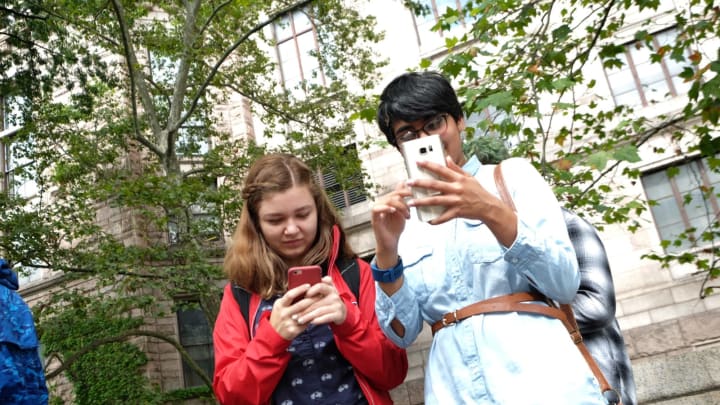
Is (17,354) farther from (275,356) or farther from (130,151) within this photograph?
(130,151)

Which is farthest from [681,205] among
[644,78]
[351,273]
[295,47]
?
[351,273]

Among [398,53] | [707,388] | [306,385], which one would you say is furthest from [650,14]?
[306,385]

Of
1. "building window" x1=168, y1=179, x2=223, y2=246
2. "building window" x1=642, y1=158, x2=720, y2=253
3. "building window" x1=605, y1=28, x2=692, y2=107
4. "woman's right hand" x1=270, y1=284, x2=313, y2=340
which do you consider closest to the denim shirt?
"woman's right hand" x1=270, y1=284, x2=313, y2=340

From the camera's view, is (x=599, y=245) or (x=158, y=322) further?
(x=158, y=322)

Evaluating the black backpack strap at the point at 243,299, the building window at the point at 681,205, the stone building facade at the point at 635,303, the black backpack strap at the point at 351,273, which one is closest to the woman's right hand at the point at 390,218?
the black backpack strap at the point at 351,273

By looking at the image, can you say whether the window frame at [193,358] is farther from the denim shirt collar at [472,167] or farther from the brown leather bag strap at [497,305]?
the brown leather bag strap at [497,305]

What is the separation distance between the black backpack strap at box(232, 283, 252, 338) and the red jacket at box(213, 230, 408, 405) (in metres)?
0.02

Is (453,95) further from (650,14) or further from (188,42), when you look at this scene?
(650,14)

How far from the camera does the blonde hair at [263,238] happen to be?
2305mm

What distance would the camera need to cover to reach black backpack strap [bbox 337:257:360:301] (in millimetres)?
2326

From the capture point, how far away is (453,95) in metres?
1.99

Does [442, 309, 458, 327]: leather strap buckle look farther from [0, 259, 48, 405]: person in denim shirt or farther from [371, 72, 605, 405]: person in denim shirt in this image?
[0, 259, 48, 405]: person in denim shirt

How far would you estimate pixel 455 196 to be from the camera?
141 cm

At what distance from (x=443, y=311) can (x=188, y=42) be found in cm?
1120
